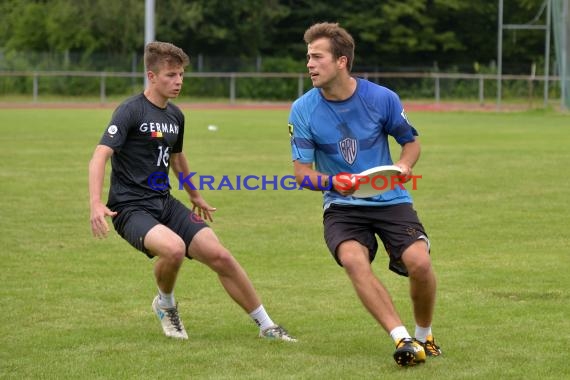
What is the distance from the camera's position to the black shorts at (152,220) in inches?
273

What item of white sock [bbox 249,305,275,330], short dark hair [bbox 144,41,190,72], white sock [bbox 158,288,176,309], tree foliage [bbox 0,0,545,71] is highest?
tree foliage [bbox 0,0,545,71]

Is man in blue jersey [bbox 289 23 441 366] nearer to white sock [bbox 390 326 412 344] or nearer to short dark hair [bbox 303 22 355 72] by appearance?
short dark hair [bbox 303 22 355 72]

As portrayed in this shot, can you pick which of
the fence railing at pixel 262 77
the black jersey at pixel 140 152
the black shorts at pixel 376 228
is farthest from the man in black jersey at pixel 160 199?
the fence railing at pixel 262 77

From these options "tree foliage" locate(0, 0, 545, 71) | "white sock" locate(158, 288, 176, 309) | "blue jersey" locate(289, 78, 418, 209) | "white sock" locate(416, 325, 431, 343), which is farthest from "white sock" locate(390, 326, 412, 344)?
"tree foliage" locate(0, 0, 545, 71)

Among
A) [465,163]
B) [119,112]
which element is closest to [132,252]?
[119,112]

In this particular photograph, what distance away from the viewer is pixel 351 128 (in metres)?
6.55

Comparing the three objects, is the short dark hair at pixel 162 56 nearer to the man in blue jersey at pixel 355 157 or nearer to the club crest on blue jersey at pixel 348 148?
the man in blue jersey at pixel 355 157

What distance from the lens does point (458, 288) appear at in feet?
28.9

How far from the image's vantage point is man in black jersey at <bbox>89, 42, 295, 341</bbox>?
22.8 feet

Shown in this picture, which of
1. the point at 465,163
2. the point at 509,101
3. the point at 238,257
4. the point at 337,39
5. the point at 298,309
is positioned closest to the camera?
the point at 337,39

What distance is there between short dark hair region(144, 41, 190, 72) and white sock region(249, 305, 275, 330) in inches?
64.5

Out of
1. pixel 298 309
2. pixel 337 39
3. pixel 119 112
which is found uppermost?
pixel 337 39

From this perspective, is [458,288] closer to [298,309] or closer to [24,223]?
[298,309]

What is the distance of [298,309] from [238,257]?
7.77 feet
